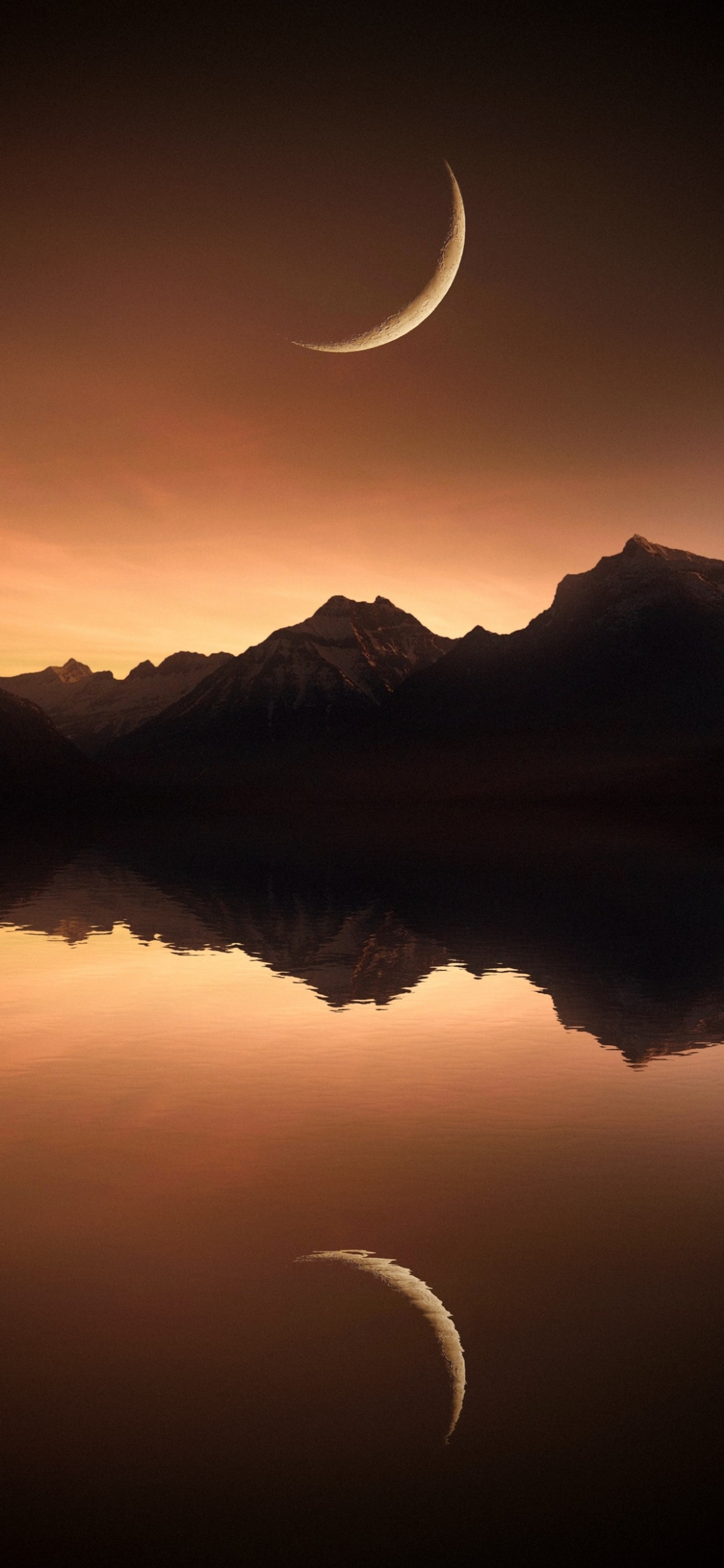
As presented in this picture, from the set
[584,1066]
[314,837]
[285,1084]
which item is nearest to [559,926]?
[584,1066]

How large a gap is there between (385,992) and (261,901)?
34714 mm

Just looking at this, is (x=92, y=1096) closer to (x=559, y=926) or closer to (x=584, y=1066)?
(x=584, y=1066)

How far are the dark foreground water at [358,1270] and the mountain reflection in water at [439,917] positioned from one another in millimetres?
644

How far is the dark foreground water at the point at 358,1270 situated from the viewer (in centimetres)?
1205

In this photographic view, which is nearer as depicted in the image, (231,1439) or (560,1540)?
(560,1540)

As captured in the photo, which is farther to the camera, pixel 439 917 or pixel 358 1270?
pixel 439 917

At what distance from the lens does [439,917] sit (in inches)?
2515

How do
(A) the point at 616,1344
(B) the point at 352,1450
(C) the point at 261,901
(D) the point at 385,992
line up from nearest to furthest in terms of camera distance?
(B) the point at 352,1450 → (A) the point at 616,1344 → (D) the point at 385,992 → (C) the point at 261,901

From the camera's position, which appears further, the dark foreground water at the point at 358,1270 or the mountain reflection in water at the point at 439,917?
the mountain reflection in water at the point at 439,917

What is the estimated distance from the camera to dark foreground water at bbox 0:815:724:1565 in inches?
474

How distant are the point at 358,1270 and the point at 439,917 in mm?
46843

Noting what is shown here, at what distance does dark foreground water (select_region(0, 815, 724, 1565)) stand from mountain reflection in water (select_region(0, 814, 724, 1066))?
0.64 meters

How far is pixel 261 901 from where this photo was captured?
74.5 m

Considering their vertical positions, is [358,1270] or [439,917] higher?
[439,917]
